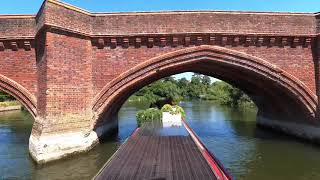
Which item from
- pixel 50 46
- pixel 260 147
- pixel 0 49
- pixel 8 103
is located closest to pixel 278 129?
pixel 260 147

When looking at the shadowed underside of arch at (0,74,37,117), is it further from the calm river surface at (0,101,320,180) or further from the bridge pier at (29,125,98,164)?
the calm river surface at (0,101,320,180)

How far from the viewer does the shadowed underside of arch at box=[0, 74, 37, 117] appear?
1405cm

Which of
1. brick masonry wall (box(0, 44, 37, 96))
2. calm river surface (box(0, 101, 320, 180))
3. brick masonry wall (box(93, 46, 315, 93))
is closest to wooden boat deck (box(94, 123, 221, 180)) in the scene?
calm river surface (box(0, 101, 320, 180))

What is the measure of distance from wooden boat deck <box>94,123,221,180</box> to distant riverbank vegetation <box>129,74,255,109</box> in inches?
428

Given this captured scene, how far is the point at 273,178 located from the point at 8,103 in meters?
43.8

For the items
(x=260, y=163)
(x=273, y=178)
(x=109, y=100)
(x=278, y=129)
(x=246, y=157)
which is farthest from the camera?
(x=278, y=129)

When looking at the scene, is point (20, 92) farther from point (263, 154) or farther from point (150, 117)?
point (263, 154)

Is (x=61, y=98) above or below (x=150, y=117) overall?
above

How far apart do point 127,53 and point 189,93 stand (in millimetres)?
81935

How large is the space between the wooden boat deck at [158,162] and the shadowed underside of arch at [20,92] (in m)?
5.25

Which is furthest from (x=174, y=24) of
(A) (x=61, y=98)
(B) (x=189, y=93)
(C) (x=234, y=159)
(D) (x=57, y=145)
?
(B) (x=189, y=93)

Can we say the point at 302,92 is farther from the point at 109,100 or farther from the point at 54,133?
the point at 54,133

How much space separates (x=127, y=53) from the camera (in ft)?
48.8

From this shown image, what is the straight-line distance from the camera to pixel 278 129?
20.7m
